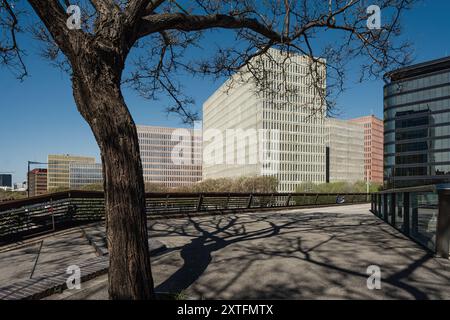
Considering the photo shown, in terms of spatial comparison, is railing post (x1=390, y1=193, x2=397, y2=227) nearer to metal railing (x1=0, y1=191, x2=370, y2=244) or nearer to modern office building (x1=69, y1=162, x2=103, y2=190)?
metal railing (x1=0, y1=191, x2=370, y2=244)

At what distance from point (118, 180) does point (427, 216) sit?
622 cm

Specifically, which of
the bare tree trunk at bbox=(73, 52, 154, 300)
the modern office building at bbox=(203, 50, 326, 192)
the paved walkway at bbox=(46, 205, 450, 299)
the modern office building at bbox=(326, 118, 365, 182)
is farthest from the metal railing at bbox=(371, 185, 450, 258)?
the modern office building at bbox=(326, 118, 365, 182)

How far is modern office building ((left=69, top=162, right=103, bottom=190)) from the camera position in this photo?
119456 mm

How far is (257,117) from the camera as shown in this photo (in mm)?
113125

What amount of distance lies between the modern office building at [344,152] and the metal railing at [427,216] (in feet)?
436

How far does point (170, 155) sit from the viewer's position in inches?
6250

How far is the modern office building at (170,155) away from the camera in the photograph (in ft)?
492

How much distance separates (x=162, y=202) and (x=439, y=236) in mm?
10646

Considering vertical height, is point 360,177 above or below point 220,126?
below

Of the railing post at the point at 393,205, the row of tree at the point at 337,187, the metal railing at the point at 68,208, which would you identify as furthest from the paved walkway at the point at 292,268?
the row of tree at the point at 337,187

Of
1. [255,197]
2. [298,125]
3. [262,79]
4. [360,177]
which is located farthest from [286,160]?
[262,79]

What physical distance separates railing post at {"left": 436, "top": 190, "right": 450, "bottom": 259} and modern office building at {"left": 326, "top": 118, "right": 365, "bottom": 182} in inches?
5329

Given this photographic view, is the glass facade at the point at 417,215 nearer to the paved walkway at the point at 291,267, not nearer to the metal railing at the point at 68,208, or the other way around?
the paved walkway at the point at 291,267
